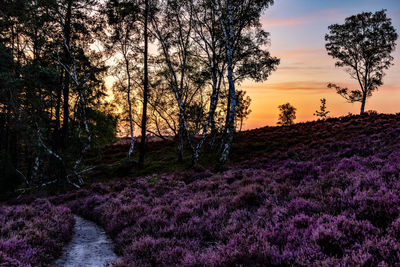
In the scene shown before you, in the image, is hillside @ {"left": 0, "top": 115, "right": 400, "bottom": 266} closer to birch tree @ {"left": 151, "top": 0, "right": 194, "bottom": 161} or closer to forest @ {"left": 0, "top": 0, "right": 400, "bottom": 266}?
forest @ {"left": 0, "top": 0, "right": 400, "bottom": 266}

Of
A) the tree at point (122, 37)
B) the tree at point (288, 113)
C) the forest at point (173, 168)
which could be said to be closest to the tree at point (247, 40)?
the forest at point (173, 168)

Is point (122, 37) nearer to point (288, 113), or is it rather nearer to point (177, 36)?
point (177, 36)

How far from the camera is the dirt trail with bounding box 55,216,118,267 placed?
20.6 ft

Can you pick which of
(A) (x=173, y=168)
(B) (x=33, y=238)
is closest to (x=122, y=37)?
(A) (x=173, y=168)

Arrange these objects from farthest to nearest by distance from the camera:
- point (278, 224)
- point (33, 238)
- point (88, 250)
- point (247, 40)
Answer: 1. point (247, 40)
2. point (88, 250)
3. point (33, 238)
4. point (278, 224)

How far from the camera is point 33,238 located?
6828 millimetres

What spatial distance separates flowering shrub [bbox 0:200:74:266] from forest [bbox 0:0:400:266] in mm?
49

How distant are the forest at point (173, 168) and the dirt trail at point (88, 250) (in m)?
0.07

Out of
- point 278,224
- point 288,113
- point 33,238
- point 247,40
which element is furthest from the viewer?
point 288,113

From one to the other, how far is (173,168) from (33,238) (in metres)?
16.5

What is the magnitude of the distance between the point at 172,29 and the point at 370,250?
2620 centimetres

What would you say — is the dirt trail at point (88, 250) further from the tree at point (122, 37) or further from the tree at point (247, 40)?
the tree at point (122, 37)

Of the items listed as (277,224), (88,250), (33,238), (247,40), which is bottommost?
(88,250)

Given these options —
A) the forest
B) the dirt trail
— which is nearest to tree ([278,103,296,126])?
the forest
